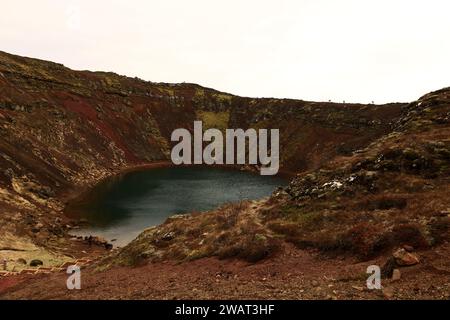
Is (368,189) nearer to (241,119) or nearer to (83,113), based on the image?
(83,113)

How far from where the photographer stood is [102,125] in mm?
122062

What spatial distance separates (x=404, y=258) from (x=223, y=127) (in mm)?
127975

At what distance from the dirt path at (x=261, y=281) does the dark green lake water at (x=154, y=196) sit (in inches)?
1048

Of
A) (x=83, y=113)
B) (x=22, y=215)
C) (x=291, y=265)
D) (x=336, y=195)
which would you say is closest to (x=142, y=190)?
(x=22, y=215)

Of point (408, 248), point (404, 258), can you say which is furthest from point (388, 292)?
point (408, 248)

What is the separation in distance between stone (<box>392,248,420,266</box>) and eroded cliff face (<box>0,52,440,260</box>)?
3403 centimetres

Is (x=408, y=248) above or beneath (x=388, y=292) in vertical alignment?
above

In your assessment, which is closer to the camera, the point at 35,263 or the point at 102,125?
the point at 35,263

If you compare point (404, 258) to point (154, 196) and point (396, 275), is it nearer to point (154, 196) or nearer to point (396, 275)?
point (396, 275)

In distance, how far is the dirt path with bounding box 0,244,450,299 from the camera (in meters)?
17.1

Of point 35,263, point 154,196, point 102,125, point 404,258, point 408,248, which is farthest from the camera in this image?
point 102,125
